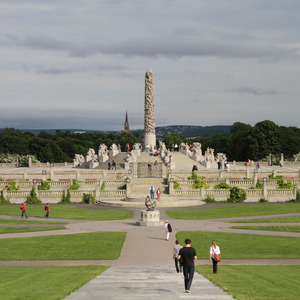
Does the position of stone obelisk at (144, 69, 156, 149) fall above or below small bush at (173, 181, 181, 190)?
above

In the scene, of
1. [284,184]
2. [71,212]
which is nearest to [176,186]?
[284,184]

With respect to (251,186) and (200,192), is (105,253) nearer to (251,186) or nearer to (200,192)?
(200,192)

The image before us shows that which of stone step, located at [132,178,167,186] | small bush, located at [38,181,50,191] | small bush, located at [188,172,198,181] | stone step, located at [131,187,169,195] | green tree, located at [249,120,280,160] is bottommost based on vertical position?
stone step, located at [131,187,169,195]

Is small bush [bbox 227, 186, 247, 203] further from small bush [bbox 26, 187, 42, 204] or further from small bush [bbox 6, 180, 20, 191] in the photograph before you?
small bush [bbox 6, 180, 20, 191]

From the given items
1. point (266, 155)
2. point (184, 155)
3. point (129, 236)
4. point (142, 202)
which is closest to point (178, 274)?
point (129, 236)

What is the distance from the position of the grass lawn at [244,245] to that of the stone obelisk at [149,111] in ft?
213

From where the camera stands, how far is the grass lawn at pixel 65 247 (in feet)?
84.9

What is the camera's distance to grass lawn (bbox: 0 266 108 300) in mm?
14609

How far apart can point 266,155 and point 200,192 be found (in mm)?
57614

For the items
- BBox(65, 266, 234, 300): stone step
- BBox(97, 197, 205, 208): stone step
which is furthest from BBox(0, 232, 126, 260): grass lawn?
BBox(97, 197, 205, 208): stone step

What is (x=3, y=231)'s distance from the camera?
3425 cm

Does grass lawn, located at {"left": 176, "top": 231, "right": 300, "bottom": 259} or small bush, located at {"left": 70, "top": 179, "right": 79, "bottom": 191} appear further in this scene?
small bush, located at {"left": 70, "top": 179, "right": 79, "bottom": 191}

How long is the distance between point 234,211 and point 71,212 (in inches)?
593

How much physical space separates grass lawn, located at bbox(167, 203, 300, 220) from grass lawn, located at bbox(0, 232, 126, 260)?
11.8 metres
